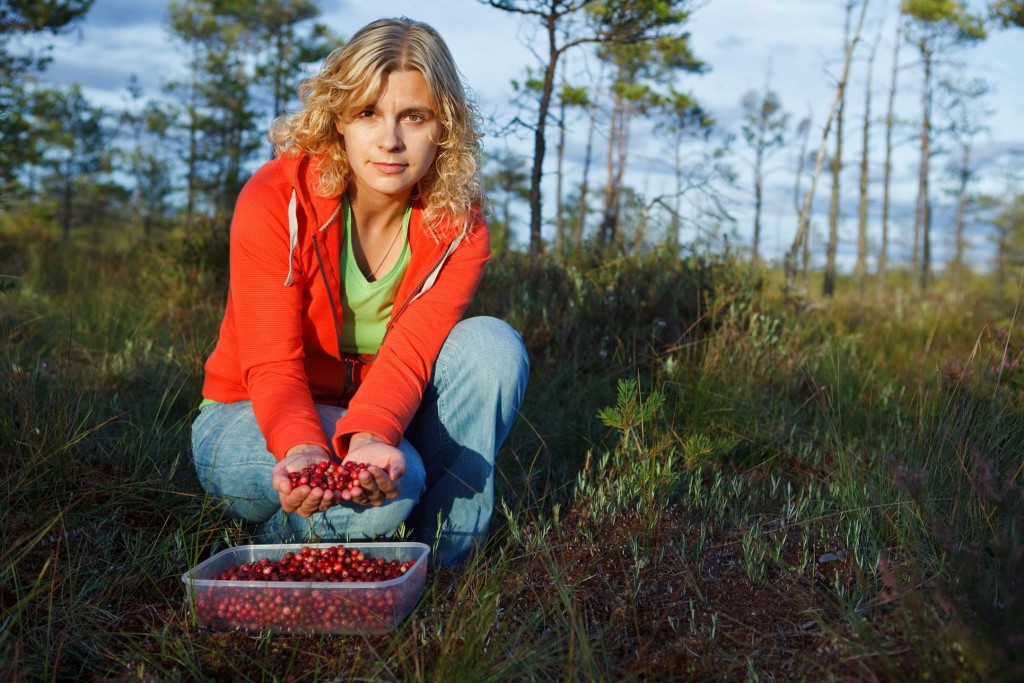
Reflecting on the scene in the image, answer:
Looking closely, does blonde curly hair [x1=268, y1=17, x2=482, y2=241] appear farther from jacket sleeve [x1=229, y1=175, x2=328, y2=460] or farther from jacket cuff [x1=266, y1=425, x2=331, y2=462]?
jacket cuff [x1=266, y1=425, x2=331, y2=462]

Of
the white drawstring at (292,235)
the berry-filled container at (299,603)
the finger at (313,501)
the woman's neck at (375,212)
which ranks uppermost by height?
the woman's neck at (375,212)

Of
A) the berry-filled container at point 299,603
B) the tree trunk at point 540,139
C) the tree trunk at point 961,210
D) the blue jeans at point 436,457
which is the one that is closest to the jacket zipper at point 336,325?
the blue jeans at point 436,457

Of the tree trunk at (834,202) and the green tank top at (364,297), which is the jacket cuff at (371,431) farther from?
the tree trunk at (834,202)

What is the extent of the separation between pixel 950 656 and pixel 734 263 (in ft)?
12.8

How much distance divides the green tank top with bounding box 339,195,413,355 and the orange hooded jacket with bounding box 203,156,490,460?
3 cm

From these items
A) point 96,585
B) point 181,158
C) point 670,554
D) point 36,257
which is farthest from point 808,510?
point 181,158

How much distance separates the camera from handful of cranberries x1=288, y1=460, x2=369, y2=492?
1741 millimetres

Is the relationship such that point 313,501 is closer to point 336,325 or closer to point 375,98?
point 336,325

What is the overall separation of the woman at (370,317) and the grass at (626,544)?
189mm

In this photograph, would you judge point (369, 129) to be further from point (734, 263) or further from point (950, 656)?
point (734, 263)

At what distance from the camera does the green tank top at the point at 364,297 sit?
7.68ft

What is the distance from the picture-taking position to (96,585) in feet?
6.05

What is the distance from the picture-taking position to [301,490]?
172cm

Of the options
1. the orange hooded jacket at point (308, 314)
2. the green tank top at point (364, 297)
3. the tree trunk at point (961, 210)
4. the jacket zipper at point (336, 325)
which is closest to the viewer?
the orange hooded jacket at point (308, 314)
